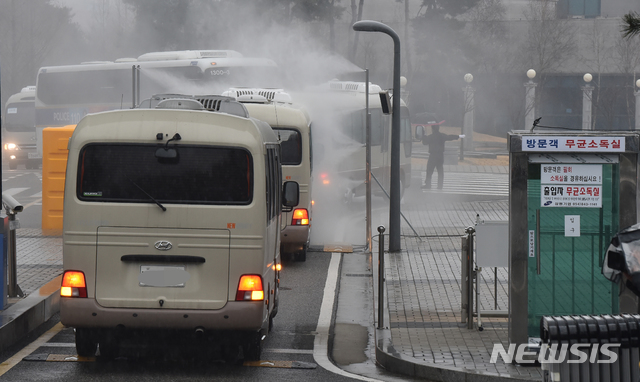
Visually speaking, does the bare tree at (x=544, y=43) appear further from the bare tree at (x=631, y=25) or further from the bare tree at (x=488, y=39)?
the bare tree at (x=631, y=25)

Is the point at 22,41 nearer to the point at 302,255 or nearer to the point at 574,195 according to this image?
the point at 302,255

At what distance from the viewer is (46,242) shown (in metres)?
15.2

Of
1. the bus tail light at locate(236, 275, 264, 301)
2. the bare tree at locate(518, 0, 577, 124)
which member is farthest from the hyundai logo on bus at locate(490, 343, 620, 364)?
the bare tree at locate(518, 0, 577, 124)

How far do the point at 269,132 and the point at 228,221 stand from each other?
188cm

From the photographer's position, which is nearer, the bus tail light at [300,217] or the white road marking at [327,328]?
the white road marking at [327,328]

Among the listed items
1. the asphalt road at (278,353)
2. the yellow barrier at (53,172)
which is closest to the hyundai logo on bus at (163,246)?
the asphalt road at (278,353)

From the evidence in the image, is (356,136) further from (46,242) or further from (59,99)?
(59,99)

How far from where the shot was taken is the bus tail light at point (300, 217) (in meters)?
14.0

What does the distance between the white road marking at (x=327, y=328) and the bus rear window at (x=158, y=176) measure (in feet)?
5.68

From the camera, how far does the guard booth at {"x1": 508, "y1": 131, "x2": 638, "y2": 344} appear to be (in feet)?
23.7

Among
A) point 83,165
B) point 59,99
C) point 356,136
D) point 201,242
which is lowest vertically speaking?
point 201,242

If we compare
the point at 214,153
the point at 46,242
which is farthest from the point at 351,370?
the point at 46,242

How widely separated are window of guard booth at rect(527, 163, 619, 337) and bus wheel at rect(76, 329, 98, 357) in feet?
12.6

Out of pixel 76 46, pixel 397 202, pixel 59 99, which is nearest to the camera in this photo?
pixel 397 202
